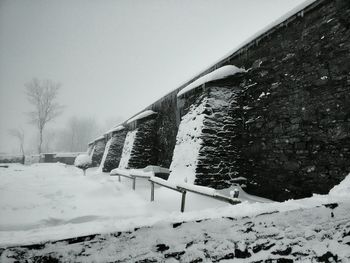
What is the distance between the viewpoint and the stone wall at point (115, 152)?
43.0 ft

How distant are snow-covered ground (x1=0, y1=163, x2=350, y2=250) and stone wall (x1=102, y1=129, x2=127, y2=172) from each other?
19.5ft

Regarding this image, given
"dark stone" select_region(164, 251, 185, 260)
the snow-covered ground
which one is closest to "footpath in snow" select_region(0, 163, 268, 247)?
the snow-covered ground

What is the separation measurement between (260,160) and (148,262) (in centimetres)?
432

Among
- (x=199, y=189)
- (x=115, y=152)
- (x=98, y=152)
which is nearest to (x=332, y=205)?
(x=199, y=189)

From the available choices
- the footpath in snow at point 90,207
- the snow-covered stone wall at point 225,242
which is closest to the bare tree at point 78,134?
the footpath in snow at point 90,207

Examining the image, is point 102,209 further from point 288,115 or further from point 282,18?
point 282,18

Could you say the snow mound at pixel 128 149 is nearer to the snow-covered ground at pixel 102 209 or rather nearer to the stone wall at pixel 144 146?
the stone wall at pixel 144 146

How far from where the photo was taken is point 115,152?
1346 centimetres

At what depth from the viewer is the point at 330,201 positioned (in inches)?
94.7

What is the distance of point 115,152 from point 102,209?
8921mm

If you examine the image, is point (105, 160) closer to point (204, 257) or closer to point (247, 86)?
point (247, 86)

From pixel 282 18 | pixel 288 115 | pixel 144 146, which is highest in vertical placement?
pixel 282 18

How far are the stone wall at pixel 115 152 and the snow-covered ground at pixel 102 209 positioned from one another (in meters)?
5.93

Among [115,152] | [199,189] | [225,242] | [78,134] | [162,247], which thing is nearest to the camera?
[162,247]
